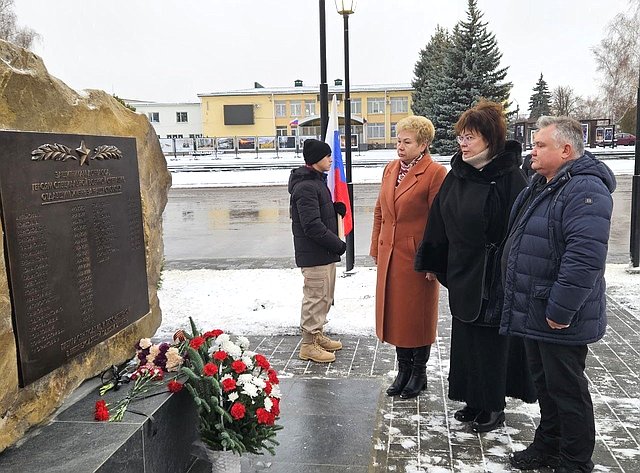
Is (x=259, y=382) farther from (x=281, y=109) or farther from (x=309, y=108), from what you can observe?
Result: (x=281, y=109)

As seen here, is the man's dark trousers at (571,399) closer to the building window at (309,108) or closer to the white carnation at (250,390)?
the white carnation at (250,390)

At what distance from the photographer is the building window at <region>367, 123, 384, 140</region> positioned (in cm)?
A: 5731

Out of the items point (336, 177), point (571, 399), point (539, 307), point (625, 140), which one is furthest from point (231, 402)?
point (625, 140)

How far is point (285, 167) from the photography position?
110 ft

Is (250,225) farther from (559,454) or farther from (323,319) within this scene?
(559,454)

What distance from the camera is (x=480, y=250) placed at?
12.3 feet

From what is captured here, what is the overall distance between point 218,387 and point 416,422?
5.06 feet

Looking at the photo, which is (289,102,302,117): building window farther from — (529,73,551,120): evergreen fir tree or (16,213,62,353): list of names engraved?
(16,213,62,353): list of names engraved

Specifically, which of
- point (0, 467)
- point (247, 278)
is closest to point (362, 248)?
point (247, 278)

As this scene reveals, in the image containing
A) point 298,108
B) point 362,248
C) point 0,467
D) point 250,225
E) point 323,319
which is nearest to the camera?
point 0,467

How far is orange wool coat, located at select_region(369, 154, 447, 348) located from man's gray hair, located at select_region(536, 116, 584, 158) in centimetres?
107

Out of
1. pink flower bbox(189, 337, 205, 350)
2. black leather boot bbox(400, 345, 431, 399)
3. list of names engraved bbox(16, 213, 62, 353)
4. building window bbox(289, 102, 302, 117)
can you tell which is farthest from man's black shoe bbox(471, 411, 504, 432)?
building window bbox(289, 102, 302, 117)

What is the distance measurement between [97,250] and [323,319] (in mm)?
2463

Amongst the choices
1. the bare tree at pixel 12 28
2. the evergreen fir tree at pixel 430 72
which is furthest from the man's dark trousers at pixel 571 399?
the bare tree at pixel 12 28
